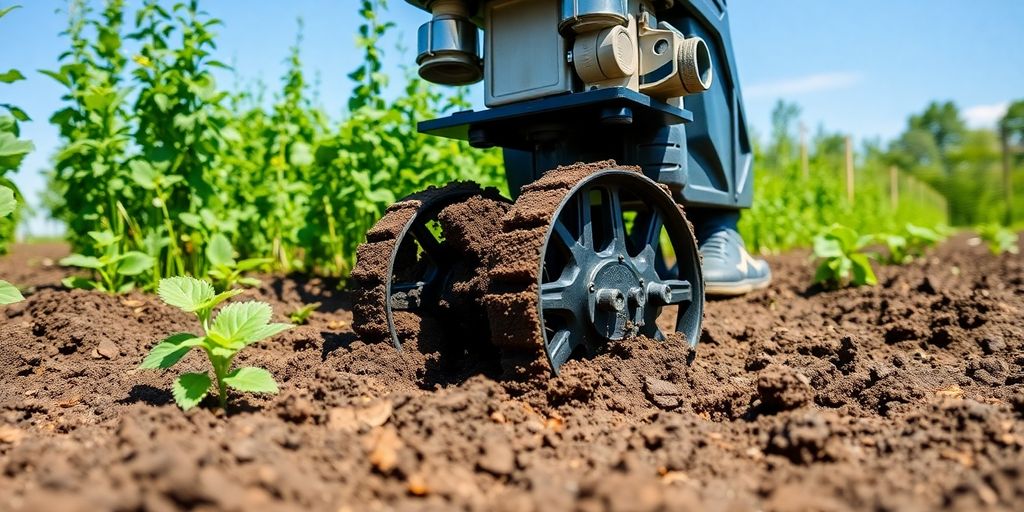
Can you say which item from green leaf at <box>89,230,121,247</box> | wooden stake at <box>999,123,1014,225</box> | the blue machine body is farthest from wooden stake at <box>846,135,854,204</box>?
green leaf at <box>89,230,121,247</box>

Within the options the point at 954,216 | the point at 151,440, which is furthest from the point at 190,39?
the point at 954,216

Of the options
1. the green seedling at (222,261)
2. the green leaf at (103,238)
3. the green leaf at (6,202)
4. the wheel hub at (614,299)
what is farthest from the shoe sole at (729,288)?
the green leaf at (6,202)

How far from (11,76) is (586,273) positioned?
2.17 m

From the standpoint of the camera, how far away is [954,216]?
2373 cm

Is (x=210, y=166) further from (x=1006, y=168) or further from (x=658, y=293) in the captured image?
(x=1006, y=168)

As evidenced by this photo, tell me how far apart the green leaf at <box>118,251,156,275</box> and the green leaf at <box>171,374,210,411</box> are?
180 cm

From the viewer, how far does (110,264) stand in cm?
354

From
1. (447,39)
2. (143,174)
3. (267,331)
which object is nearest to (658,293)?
(447,39)

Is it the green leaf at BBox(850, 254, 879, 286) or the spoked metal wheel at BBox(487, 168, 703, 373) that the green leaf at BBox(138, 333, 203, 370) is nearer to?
the spoked metal wheel at BBox(487, 168, 703, 373)

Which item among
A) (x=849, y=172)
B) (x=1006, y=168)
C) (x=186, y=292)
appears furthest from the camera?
(x=1006, y=168)

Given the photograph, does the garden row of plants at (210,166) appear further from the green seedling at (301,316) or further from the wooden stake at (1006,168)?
the wooden stake at (1006,168)

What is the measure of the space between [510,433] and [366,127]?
8.67ft

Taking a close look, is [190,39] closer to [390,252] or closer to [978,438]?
[390,252]

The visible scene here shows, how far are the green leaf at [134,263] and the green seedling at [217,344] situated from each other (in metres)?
1.59
